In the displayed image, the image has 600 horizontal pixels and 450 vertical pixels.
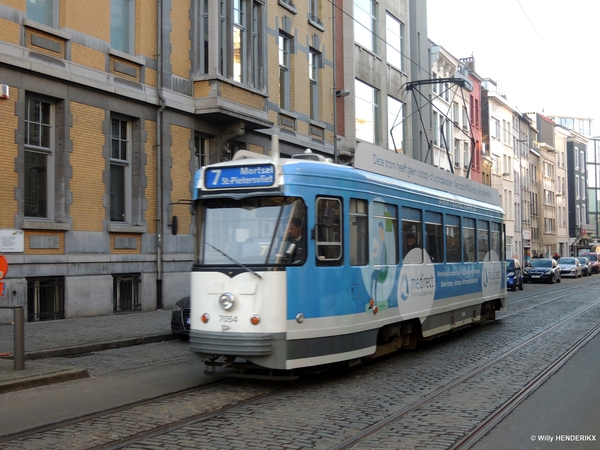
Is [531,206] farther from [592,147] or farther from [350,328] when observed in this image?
[350,328]

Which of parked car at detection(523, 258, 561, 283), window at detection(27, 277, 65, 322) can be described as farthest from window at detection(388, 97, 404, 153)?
window at detection(27, 277, 65, 322)

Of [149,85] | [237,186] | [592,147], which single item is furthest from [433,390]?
[592,147]

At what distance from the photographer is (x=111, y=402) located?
8.37 m

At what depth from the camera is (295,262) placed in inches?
350

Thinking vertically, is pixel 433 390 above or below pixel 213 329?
below

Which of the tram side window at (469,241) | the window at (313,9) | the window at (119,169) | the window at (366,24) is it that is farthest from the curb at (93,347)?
the window at (366,24)

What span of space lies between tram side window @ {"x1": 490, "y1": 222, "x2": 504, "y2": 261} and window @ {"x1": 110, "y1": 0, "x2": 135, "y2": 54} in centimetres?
1011

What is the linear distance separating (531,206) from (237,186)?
2637 inches

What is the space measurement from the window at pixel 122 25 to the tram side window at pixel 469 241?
32.3 feet

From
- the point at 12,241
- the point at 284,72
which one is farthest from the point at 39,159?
the point at 284,72

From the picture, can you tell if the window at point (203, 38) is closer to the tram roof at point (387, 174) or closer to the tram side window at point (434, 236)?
the tram roof at point (387, 174)

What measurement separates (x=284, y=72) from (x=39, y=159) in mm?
11514

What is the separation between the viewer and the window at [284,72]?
1016 inches

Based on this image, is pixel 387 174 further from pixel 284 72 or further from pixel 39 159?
pixel 284 72
